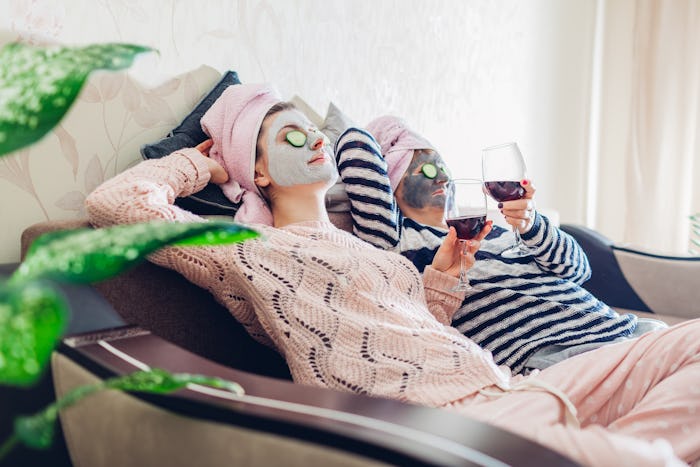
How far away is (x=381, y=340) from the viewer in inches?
45.4

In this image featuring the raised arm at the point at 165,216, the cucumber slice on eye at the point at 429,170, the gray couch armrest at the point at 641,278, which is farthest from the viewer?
the gray couch armrest at the point at 641,278

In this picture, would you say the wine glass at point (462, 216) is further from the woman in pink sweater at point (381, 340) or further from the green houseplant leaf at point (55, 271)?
the green houseplant leaf at point (55, 271)

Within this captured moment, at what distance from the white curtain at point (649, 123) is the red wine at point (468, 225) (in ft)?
8.35

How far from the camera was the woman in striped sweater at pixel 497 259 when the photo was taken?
4.93 feet

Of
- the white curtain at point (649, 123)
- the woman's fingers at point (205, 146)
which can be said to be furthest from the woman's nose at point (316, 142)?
the white curtain at point (649, 123)

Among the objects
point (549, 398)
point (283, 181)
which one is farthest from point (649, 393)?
point (283, 181)

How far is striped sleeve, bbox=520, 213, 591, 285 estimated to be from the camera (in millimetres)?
1615

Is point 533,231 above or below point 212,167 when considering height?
below

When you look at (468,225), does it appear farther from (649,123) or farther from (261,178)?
(649,123)

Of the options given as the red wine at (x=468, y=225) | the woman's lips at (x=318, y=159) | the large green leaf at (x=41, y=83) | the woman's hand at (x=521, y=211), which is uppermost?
the large green leaf at (x=41, y=83)

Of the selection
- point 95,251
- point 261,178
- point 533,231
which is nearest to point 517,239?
point 533,231

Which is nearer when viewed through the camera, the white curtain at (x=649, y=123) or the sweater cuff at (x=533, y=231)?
the sweater cuff at (x=533, y=231)

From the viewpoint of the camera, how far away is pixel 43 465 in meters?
0.89

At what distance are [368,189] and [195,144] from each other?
422mm
